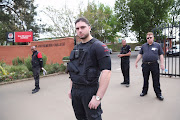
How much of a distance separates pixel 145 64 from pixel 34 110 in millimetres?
3413

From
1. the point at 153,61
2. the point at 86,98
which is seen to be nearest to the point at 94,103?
the point at 86,98

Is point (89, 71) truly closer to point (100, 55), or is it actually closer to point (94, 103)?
point (100, 55)

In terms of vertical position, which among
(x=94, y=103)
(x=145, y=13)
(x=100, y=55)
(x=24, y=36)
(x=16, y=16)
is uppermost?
A: (x=16, y=16)

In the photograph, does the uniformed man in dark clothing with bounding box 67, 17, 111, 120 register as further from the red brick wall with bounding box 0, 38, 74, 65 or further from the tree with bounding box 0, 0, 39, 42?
the tree with bounding box 0, 0, 39, 42

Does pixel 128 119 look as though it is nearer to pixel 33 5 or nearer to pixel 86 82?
pixel 86 82

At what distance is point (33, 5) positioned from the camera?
76.4ft

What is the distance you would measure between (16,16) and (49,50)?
531 inches

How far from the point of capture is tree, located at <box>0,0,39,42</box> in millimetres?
21453

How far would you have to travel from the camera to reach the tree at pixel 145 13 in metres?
17.7

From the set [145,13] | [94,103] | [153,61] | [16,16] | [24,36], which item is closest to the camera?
[94,103]

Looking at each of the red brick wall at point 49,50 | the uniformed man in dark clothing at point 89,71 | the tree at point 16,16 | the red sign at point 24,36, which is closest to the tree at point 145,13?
the red brick wall at point 49,50

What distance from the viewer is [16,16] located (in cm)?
2305

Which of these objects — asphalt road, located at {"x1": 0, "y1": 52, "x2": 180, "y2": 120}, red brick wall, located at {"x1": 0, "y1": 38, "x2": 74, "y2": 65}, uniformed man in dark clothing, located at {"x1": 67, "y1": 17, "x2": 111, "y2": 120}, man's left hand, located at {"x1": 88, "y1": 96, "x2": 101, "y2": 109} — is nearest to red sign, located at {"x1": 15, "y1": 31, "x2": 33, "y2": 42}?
red brick wall, located at {"x1": 0, "y1": 38, "x2": 74, "y2": 65}

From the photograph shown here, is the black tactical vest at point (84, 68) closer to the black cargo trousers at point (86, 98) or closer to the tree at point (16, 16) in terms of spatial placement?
the black cargo trousers at point (86, 98)
